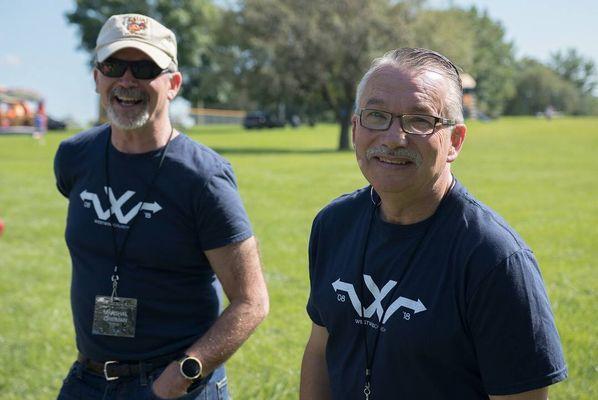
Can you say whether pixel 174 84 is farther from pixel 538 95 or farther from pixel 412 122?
pixel 538 95

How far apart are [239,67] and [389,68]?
37643 millimetres

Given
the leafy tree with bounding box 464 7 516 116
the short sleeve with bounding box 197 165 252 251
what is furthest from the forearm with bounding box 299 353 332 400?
the leafy tree with bounding box 464 7 516 116

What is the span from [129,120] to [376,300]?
144 centimetres

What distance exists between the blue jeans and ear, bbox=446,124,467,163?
4.73ft

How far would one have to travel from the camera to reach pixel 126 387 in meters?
3.07

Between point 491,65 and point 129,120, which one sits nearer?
point 129,120

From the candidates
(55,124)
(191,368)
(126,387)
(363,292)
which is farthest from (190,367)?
(55,124)

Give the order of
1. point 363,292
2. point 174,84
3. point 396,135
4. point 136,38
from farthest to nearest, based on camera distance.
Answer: point 174,84
point 136,38
point 363,292
point 396,135

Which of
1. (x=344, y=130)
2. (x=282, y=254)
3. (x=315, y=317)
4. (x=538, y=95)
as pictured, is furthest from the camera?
(x=538, y=95)

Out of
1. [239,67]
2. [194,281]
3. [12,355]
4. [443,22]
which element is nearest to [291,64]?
[239,67]

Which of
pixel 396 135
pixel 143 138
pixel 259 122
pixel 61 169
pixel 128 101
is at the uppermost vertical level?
pixel 396 135

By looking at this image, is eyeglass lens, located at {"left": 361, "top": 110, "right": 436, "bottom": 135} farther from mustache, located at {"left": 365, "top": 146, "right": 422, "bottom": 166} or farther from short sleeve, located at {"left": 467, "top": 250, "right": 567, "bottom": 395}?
short sleeve, located at {"left": 467, "top": 250, "right": 567, "bottom": 395}

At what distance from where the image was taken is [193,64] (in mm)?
73438

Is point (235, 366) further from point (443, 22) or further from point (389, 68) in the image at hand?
point (443, 22)
